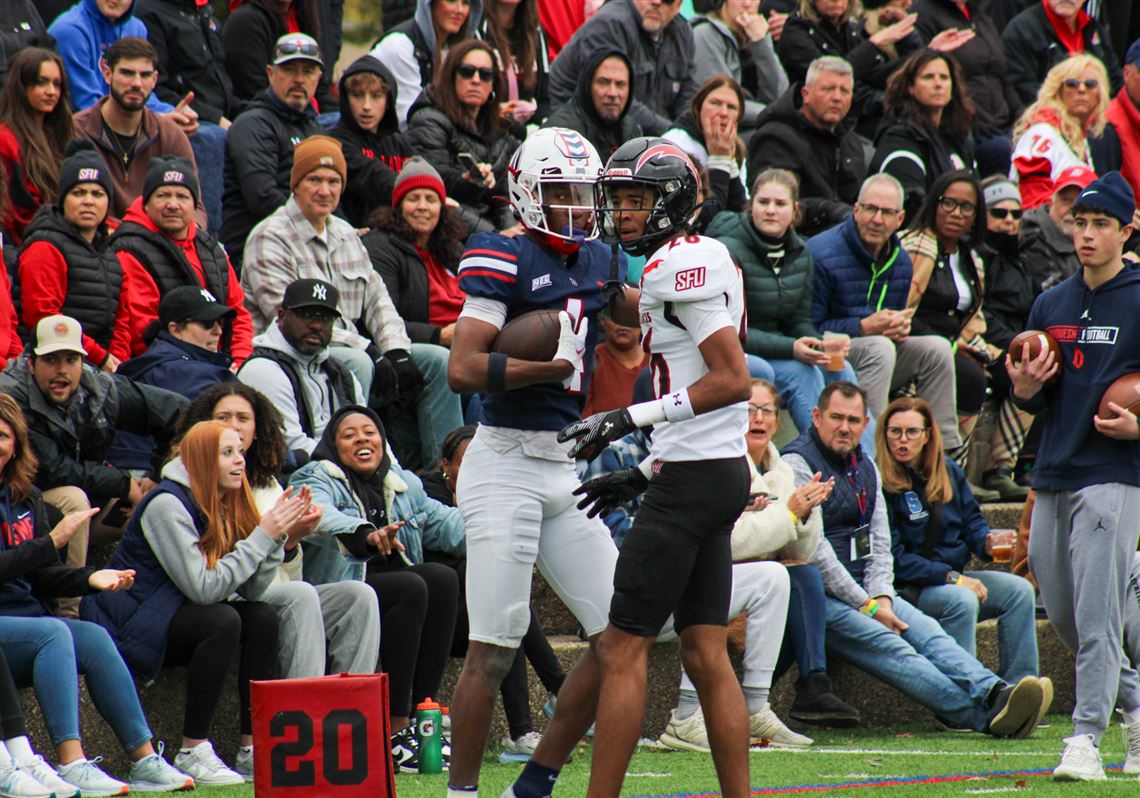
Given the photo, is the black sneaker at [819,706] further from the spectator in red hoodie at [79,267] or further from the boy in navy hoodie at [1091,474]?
the spectator in red hoodie at [79,267]

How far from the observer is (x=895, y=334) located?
9.85m

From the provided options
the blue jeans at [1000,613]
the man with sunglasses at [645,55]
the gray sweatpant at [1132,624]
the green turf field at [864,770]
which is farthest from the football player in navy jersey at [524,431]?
the man with sunglasses at [645,55]

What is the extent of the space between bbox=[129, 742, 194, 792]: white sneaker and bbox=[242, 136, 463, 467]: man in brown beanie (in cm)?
278

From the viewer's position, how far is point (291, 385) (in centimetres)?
784

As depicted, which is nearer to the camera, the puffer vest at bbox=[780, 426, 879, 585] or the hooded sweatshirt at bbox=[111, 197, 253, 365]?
the hooded sweatshirt at bbox=[111, 197, 253, 365]

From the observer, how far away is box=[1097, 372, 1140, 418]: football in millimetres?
6262

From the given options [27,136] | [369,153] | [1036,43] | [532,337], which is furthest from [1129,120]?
[532,337]

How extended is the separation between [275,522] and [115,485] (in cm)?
97

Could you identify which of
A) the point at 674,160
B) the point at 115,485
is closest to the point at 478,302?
the point at 674,160

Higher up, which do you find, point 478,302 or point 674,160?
point 674,160

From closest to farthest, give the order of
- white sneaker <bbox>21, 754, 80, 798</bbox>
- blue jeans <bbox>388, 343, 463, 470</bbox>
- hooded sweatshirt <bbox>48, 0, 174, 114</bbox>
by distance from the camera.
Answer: white sneaker <bbox>21, 754, 80, 798</bbox>
blue jeans <bbox>388, 343, 463, 470</bbox>
hooded sweatshirt <bbox>48, 0, 174, 114</bbox>

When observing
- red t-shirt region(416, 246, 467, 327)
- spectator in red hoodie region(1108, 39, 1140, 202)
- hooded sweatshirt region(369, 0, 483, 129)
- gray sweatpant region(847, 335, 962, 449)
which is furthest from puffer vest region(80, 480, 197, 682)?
spectator in red hoodie region(1108, 39, 1140, 202)

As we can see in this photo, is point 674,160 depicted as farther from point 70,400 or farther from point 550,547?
point 70,400

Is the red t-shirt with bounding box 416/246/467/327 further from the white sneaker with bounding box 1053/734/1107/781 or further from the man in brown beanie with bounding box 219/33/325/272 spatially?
the white sneaker with bounding box 1053/734/1107/781
